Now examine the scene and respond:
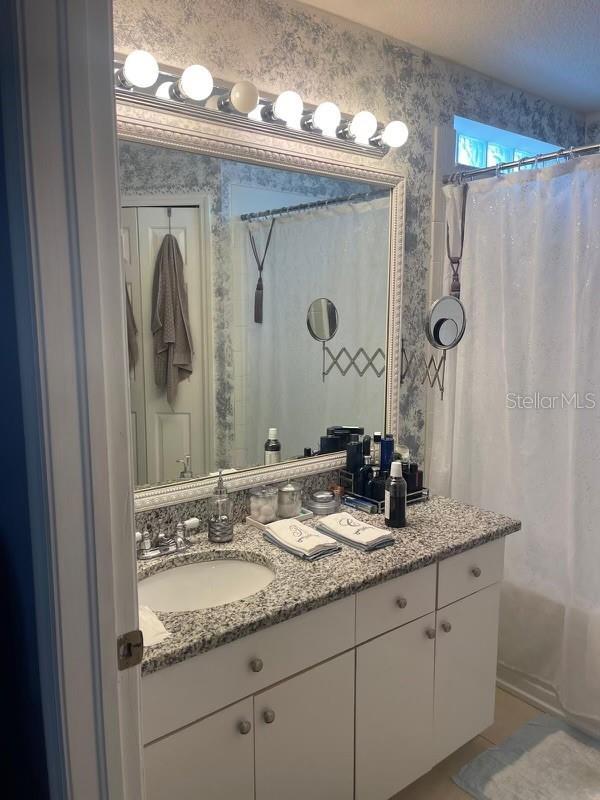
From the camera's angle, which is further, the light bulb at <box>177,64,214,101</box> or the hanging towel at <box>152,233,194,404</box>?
the hanging towel at <box>152,233,194,404</box>

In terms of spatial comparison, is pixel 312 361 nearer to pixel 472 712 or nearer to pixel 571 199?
pixel 571 199

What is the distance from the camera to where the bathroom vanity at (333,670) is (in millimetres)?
1251

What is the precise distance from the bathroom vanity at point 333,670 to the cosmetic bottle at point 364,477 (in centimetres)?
17

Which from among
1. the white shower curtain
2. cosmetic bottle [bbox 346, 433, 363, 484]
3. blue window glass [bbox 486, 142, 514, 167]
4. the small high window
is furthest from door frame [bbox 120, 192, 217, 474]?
blue window glass [bbox 486, 142, 514, 167]

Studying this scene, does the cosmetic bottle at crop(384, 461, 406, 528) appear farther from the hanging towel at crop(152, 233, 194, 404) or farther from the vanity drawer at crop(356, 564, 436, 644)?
the hanging towel at crop(152, 233, 194, 404)

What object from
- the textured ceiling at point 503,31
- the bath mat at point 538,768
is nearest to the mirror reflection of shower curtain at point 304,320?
the textured ceiling at point 503,31

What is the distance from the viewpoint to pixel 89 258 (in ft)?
2.39

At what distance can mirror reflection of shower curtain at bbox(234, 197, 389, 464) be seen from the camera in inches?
73.5

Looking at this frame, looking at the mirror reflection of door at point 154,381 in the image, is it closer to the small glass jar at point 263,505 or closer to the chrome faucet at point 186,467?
the chrome faucet at point 186,467

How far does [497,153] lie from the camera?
2.74m

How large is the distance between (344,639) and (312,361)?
923 mm

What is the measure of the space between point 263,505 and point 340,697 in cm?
58

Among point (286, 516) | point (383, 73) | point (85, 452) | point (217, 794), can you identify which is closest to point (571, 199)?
point (383, 73)

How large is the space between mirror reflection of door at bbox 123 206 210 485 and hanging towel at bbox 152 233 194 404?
15mm
